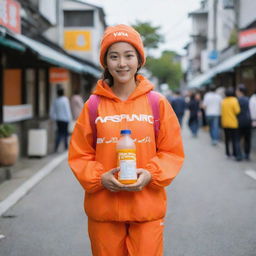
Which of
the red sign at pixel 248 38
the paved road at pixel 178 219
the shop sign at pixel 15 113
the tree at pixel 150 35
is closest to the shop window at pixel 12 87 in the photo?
the shop sign at pixel 15 113

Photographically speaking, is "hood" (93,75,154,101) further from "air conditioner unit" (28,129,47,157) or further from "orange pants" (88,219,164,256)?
"air conditioner unit" (28,129,47,157)

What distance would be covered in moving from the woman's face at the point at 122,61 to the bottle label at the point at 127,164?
1.62ft

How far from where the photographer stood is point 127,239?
2820 mm

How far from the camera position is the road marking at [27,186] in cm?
689

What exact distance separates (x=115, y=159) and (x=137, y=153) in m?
0.13

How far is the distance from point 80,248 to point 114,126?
97.0 inches

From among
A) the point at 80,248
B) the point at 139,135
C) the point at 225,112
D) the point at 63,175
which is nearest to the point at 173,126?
the point at 139,135

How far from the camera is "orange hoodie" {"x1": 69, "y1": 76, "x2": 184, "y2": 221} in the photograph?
9.06ft

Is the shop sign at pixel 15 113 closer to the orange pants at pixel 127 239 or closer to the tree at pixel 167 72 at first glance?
the orange pants at pixel 127 239

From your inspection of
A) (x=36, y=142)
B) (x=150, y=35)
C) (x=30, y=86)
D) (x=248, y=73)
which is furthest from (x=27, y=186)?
(x=150, y=35)

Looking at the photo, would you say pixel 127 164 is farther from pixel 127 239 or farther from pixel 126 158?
pixel 127 239

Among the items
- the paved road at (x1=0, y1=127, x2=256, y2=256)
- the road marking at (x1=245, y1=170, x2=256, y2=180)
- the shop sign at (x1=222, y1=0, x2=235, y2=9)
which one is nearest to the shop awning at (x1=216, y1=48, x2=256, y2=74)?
the shop sign at (x1=222, y1=0, x2=235, y2=9)

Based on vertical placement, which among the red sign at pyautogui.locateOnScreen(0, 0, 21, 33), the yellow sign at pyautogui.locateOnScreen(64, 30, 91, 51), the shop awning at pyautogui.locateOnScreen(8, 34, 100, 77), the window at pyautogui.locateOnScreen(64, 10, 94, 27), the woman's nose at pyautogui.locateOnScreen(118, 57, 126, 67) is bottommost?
the woman's nose at pyautogui.locateOnScreen(118, 57, 126, 67)

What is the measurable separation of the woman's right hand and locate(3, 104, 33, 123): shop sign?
29.7 feet
